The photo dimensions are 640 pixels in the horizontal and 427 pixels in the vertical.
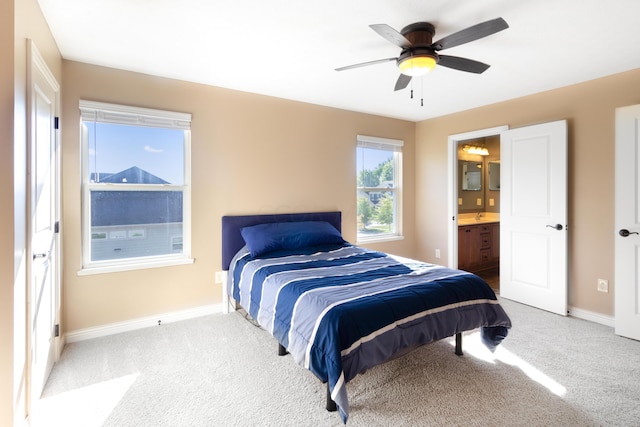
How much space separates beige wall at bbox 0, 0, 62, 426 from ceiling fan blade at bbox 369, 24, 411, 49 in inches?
68.5

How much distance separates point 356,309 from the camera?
72.1 inches

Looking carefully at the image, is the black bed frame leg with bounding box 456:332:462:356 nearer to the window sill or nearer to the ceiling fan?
the ceiling fan

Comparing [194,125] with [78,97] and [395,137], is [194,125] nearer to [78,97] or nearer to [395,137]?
[78,97]

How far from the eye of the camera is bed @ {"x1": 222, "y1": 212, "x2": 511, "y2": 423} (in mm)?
1770

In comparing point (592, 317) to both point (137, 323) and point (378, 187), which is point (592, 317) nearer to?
point (378, 187)

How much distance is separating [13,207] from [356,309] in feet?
5.68

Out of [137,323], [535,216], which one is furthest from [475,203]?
[137,323]

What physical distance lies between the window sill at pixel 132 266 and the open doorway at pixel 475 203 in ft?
11.5

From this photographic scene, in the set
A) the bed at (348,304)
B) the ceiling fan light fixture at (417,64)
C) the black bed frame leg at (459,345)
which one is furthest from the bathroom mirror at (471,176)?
the ceiling fan light fixture at (417,64)

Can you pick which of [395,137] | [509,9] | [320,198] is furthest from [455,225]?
[509,9]

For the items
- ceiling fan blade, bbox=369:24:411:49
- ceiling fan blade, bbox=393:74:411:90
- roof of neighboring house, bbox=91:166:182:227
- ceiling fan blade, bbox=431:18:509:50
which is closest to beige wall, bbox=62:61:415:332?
roof of neighboring house, bbox=91:166:182:227

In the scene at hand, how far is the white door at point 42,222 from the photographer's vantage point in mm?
1760

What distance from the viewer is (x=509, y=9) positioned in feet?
6.66

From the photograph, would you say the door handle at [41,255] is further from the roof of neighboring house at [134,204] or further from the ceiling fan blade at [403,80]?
the ceiling fan blade at [403,80]
